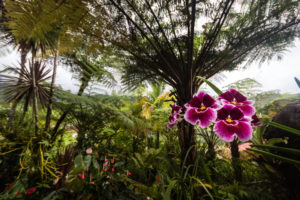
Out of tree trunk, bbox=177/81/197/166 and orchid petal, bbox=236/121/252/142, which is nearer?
orchid petal, bbox=236/121/252/142

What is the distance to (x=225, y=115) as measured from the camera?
35 cm

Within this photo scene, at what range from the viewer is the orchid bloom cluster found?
313 millimetres

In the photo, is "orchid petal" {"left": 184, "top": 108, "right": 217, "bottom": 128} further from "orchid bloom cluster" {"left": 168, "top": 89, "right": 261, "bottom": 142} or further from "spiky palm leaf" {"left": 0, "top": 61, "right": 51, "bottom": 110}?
"spiky palm leaf" {"left": 0, "top": 61, "right": 51, "bottom": 110}

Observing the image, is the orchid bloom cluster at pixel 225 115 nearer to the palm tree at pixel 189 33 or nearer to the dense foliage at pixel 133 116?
the dense foliage at pixel 133 116

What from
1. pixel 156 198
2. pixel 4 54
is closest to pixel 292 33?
pixel 156 198

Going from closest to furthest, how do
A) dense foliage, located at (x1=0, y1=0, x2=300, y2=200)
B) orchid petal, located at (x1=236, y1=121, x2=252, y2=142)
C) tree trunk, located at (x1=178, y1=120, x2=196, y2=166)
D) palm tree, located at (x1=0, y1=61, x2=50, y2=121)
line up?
orchid petal, located at (x1=236, y1=121, x2=252, y2=142), dense foliage, located at (x1=0, y1=0, x2=300, y2=200), tree trunk, located at (x1=178, y1=120, x2=196, y2=166), palm tree, located at (x1=0, y1=61, x2=50, y2=121)

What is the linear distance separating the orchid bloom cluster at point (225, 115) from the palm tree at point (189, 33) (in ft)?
1.79

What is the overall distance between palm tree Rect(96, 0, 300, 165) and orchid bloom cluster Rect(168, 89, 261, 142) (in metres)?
0.55

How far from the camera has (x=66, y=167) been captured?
2.70ft

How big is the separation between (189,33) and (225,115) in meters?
0.85

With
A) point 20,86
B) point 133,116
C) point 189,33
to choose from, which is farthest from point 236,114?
point 20,86

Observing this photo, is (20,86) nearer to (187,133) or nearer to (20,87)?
(20,87)

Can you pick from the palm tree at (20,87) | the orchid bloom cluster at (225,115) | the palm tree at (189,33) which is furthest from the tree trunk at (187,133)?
the palm tree at (20,87)

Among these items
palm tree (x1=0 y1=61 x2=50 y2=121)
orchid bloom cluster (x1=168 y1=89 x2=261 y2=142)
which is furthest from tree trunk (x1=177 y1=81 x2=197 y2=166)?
palm tree (x1=0 y1=61 x2=50 y2=121)
